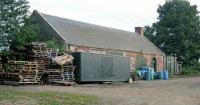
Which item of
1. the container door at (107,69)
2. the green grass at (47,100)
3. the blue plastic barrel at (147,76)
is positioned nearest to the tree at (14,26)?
the container door at (107,69)

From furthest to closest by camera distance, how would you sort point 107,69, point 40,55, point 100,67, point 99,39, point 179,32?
1. point 179,32
2. point 99,39
3. point 107,69
4. point 100,67
5. point 40,55

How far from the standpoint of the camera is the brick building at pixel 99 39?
137 feet

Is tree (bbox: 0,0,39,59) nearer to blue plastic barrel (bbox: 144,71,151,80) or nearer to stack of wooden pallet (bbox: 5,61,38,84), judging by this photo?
stack of wooden pallet (bbox: 5,61,38,84)

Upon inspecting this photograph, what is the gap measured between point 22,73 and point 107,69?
903 cm

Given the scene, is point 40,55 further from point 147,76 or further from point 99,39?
point 147,76

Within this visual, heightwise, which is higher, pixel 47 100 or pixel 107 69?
pixel 107 69

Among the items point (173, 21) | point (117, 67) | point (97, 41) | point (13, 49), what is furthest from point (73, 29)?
point (173, 21)

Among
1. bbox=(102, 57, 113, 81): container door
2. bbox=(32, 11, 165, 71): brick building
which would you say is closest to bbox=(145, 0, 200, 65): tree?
bbox=(32, 11, 165, 71): brick building

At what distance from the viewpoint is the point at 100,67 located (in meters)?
35.7

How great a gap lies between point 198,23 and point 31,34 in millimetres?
37740

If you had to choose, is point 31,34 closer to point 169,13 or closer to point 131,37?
point 131,37

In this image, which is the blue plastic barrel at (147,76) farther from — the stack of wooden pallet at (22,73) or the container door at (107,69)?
the stack of wooden pallet at (22,73)

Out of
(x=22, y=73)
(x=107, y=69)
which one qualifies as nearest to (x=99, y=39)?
(x=107, y=69)

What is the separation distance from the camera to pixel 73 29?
44.9 m
